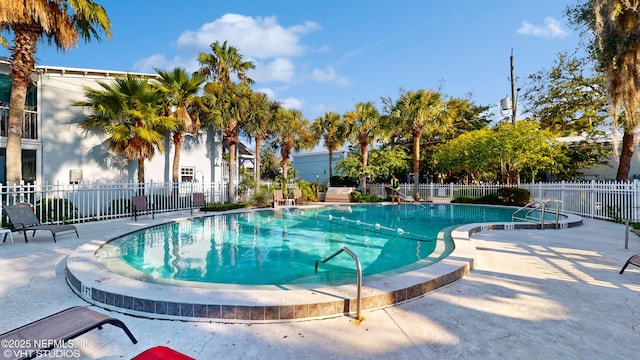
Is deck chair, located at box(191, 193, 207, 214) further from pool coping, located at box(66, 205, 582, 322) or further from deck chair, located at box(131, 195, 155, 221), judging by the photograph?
pool coping, located at box(66, 205, 582, 322)

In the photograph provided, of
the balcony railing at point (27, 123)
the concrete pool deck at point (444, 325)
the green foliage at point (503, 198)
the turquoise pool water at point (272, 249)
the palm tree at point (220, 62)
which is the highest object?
the palm tree at point (220, 62)

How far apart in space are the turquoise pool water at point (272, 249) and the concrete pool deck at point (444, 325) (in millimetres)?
1171

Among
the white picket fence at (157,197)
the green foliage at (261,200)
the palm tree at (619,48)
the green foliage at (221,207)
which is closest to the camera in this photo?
the palm tree at (619,48)

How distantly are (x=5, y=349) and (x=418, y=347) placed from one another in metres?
2.98

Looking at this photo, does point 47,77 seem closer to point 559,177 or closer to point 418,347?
point 418,347

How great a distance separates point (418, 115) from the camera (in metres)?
19.9

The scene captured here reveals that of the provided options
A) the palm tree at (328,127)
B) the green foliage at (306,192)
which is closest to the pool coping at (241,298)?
the green foliage at (306,192)

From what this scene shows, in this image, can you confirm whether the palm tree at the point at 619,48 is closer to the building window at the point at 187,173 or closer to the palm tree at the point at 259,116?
the palm tree at the point at 259,116

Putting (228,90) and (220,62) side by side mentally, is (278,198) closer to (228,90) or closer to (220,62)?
(228,90)

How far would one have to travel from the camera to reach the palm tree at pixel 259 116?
1694 cm

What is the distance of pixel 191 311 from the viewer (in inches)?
128

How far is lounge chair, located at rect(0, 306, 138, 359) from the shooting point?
1.91 m

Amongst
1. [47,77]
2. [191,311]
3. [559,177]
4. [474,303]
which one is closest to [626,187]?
[474,303]

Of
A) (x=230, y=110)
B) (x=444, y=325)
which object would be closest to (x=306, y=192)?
(x=230, y=110)
